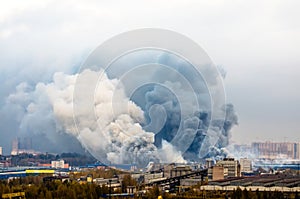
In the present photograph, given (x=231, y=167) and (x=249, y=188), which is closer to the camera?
(x=249, y=188)

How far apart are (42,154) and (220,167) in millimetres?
14866

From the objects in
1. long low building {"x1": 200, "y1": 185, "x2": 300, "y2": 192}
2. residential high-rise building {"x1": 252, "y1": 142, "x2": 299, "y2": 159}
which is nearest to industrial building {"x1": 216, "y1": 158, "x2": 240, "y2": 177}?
long low building {"x1": 200, "y1": 185, "x2": 300, "y2": 192}

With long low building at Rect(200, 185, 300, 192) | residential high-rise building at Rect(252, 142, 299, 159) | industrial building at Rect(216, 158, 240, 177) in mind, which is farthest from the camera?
residential high-rise building at Rect(252, 142, 299, 159)

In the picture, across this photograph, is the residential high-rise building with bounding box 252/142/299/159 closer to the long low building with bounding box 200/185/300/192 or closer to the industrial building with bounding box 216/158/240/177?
the industrial building with bounding box 216/158/240/177

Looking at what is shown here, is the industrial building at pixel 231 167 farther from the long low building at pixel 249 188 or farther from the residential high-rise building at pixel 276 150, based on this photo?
the residential high-rise building at pixel 276 150

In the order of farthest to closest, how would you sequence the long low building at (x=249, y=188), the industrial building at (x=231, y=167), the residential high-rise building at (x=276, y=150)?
the residential high-rise building at (x=276, y=150) < the industrial building at (x=231, y=167) < the long low building at (x=249, y=188)

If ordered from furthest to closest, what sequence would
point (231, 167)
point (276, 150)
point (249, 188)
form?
point (276, 150) → point (231, 167) → point (249, 188)

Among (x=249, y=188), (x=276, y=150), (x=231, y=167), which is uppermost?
(x=276, y=150)

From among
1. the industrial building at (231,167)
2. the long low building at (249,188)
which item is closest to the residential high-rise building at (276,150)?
the industrial building at (231,167)

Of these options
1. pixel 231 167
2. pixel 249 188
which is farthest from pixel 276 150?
pixel 249 188

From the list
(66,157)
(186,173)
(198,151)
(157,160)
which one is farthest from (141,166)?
(66,157)

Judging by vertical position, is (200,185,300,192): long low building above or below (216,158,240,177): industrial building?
below

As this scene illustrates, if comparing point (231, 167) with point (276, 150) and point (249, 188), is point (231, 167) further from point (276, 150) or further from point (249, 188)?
point (276, 150)

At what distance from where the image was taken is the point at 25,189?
1122 cm
